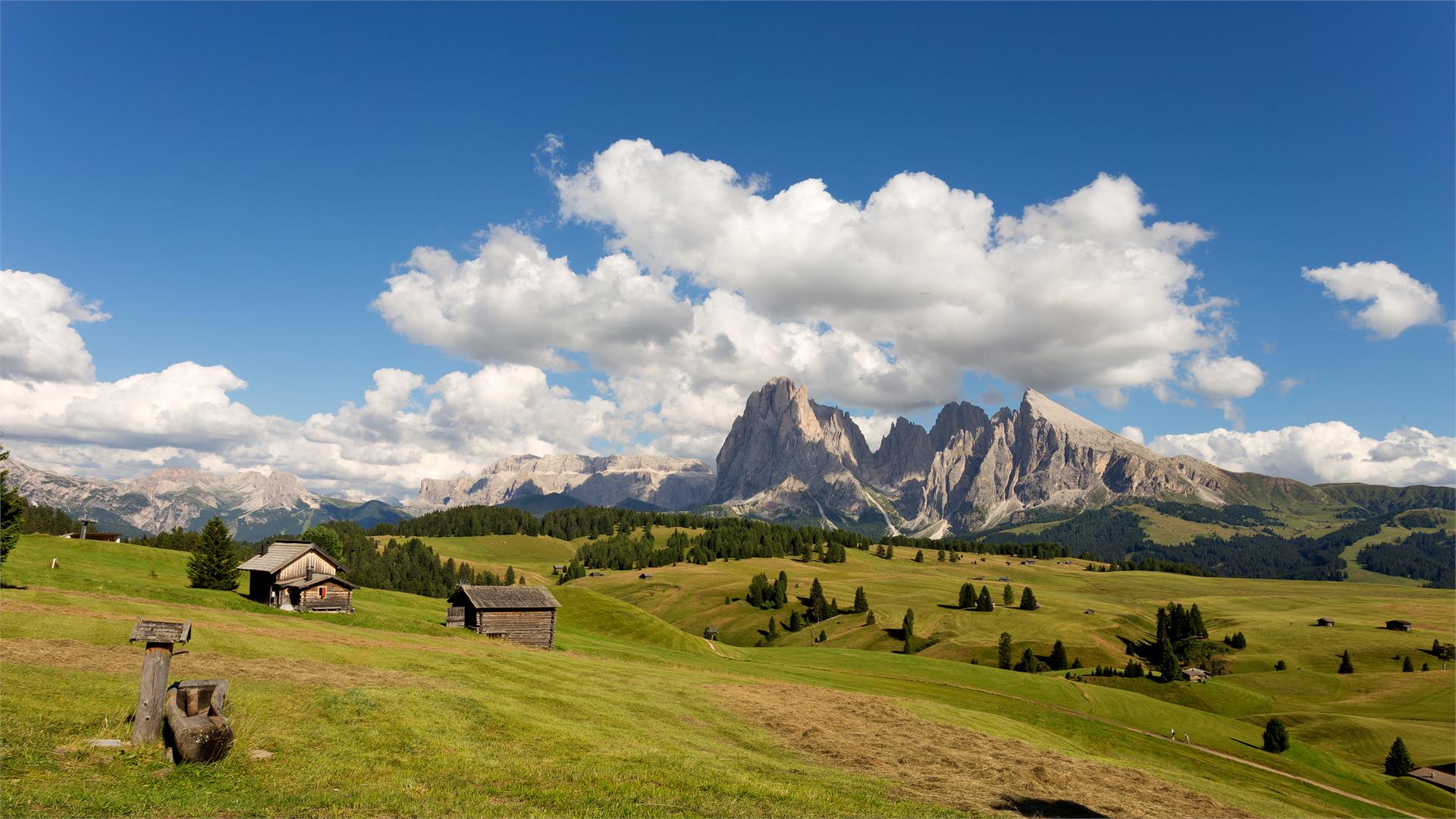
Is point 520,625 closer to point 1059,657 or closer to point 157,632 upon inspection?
point 157,632

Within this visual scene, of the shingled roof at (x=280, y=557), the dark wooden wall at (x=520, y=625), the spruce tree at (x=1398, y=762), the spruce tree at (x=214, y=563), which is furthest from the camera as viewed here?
the spruce tree at (x=1398, y=762)

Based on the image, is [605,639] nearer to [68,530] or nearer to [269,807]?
[269,807]

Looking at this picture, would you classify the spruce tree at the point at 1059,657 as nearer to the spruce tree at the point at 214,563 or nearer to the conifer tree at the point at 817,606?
the conifer tree at the point at 817,606

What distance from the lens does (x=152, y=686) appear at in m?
19.4

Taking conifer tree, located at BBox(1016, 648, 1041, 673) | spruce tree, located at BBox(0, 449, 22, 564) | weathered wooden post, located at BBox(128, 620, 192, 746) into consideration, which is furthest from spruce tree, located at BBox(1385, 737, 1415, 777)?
spruce tree, located at BBox(0, 449, 22, 564)

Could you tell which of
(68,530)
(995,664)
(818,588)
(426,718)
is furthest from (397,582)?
(426,718)

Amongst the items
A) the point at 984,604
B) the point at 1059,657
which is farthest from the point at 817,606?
the point at 1059,657

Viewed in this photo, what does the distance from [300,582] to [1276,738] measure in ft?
344

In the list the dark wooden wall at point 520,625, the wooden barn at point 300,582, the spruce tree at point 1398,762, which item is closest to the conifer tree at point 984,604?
the spruce tree at point 1398,762

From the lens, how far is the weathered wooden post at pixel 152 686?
1931 cm

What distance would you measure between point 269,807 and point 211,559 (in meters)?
74.9

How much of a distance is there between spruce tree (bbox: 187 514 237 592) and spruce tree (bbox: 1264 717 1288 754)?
113m

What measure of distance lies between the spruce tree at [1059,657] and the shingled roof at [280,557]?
131914 millimetres

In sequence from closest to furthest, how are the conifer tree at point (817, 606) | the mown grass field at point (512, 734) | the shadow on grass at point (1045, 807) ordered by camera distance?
the mown grass field at point (512, 734)
the shadow on grass at point (1045, 807)
the conifer tree at point (817, 606)
